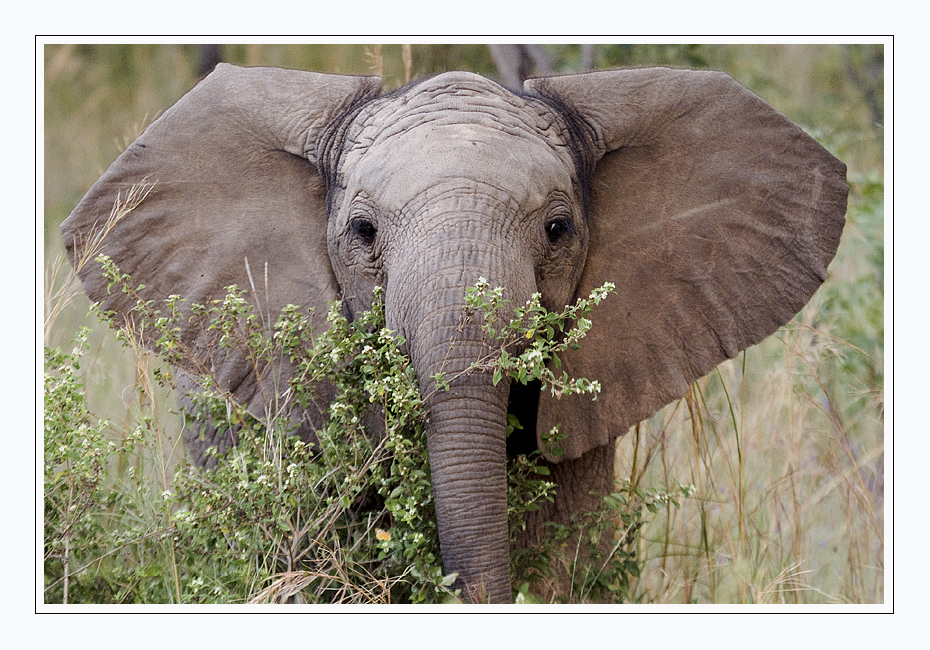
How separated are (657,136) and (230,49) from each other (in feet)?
7.38

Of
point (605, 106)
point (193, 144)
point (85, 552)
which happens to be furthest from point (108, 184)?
point (605, 106)

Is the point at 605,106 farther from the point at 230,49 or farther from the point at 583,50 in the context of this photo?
the point at 583,50

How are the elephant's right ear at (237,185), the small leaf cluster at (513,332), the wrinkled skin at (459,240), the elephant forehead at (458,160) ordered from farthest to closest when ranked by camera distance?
1. the elephant's right ear at (237,185)
2. the elephant forehead at (458,160)
3. the wrinkled skin at (459,240)
4. the small leaf cluster at (513,332)

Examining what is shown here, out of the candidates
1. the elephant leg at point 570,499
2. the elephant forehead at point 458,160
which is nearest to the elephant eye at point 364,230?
the elephant forehead at point 458,160

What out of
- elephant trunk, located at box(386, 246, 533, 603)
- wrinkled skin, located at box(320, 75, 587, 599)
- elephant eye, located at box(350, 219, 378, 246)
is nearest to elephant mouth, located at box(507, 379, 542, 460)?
wrinkled skin, located at box(320, 75, 587, 599)

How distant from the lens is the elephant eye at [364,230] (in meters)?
3.97

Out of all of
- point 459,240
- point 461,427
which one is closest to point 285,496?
point 461,427

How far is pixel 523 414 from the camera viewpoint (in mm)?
4344

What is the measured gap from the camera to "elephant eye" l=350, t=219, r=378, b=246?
13.0ft

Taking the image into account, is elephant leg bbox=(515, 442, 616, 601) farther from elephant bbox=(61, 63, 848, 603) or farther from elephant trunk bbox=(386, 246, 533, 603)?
elephant trunk bbox=(386, 246, 533, 603)

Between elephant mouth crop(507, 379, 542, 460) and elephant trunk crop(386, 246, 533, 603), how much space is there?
1.84ft

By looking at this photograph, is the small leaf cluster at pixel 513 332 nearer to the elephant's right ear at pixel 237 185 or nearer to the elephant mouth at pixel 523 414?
the elephant mouth at pixel 523 414

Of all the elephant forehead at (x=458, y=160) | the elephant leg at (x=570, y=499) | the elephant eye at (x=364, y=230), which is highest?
the elephant forehead at (x=458, y=160)

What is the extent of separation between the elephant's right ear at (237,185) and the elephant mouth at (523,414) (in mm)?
821
